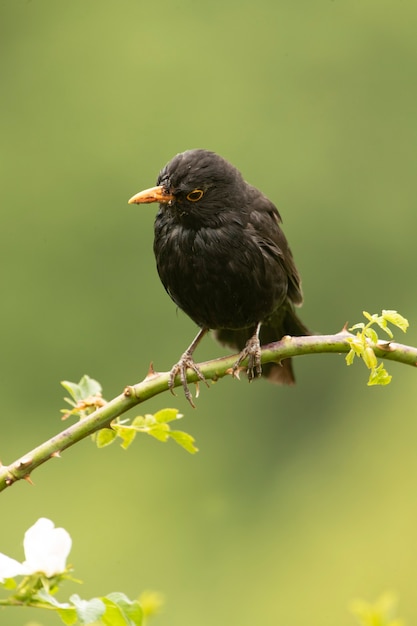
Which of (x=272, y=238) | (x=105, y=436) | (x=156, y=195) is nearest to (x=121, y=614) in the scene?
(x=105, y=436)

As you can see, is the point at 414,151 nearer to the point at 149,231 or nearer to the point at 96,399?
the point at 149,231

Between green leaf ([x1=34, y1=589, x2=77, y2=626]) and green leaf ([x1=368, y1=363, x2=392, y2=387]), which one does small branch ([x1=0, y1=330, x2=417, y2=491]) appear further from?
green leaf ([x1=34, y1=589, x2=77, y2=626])

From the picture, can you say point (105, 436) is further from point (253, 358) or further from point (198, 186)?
point (198, 186)

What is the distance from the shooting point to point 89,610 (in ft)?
8.23

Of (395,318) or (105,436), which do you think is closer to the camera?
(105,436)

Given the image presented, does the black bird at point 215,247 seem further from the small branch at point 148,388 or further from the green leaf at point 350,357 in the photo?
the green leaf at point 350,357

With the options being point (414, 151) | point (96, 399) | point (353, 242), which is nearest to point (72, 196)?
point (353, 242)

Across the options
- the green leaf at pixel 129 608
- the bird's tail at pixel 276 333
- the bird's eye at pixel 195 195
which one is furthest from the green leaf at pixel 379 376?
the bird's tail at pixel 276 333

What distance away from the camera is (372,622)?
2668 mm

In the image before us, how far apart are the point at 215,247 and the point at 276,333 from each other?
71 cm

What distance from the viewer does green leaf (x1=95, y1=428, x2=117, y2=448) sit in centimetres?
310

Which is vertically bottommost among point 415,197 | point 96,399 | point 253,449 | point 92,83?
point 96,399

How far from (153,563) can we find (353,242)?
779cm

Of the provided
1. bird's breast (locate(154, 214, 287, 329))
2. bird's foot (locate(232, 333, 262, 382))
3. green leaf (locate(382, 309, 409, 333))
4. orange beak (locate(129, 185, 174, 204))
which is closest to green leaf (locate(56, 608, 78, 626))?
green leaf (locate(382, 309, 409, 333))
